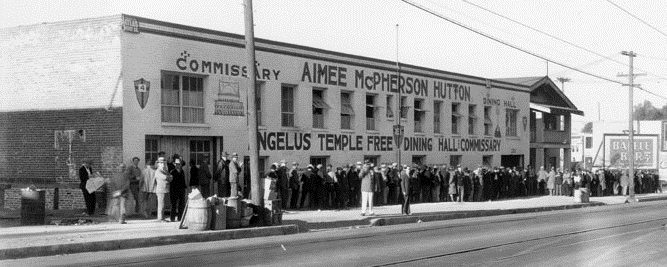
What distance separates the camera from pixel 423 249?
629 inches

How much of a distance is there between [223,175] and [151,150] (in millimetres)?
2159

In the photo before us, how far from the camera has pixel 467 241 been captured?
17.9 m

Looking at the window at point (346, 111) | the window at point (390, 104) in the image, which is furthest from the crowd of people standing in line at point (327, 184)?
the window at point (390, 104)

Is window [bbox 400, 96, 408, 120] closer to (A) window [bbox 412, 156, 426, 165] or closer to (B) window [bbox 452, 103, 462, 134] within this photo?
(A) window [bbox 412, 156, 426, 165]

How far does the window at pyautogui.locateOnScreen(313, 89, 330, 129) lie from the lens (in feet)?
103

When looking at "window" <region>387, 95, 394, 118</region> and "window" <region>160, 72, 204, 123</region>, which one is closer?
"window" <region>160, 72, 204, 123</region>

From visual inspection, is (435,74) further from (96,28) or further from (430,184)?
(96,28)

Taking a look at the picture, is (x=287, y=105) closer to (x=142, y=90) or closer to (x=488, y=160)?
(x=142, y=90)

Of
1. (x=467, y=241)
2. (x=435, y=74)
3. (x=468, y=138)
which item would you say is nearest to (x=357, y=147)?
(x=435, y=74)

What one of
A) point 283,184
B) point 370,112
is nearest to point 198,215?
point 283,184

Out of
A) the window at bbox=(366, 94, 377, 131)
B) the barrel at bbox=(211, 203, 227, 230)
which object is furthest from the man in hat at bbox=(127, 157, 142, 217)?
the window at bbox=(366, 94, 377, 131)

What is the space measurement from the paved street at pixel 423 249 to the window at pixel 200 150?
671 centimetres

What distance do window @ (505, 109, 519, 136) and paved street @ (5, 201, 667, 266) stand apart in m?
23.7

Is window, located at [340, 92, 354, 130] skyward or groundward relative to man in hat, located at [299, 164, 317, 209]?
skyward
